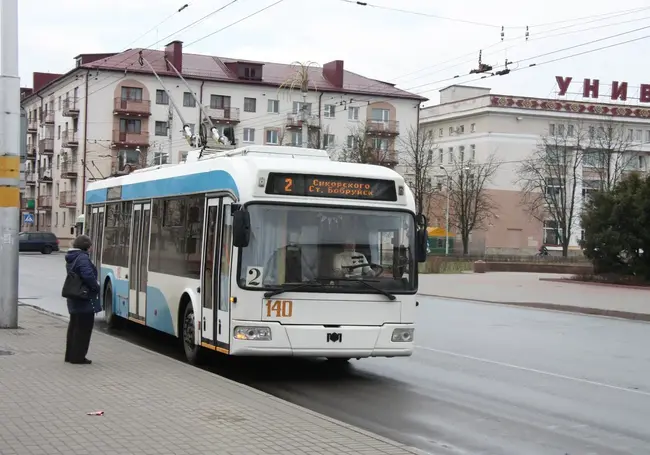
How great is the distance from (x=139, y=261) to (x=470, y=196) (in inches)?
2466

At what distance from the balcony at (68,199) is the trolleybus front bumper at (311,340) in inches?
2921

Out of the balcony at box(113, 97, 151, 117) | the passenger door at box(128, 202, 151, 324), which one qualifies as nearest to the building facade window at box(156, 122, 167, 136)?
the balcony at box(113, 97, 151, 117)

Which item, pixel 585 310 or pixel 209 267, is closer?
pixel 209 267

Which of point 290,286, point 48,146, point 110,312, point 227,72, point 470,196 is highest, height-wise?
point 227,72

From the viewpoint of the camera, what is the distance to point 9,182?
50.1 feet

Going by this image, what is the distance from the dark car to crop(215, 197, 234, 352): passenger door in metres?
61.4

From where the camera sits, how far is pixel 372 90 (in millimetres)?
85750

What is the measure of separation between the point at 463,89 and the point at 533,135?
36.1 ft

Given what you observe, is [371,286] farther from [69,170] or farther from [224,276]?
[69,170]

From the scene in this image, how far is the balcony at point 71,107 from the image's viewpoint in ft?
258

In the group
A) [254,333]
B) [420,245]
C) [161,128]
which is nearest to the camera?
[254,333]

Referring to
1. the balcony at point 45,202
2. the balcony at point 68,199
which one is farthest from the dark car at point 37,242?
the balcony at point 45,202

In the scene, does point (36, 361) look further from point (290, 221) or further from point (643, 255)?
point (643, 255)

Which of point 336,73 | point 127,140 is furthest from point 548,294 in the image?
point 336,73
